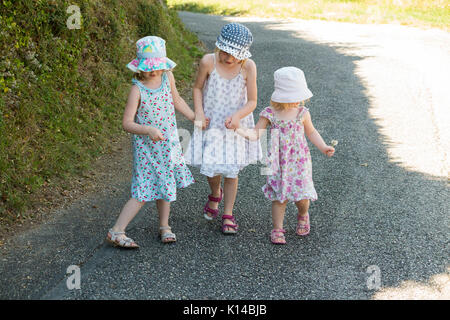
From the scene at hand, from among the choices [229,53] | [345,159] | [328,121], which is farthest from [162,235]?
[328,121]

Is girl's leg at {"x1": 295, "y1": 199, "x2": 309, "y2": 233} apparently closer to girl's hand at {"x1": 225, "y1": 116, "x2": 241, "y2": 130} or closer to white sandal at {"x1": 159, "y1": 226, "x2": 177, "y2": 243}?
girl's hand at {"x1": 225, "y1": 116, "x2": 241, "y2": 130}

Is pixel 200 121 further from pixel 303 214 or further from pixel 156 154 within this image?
pixel 303 214

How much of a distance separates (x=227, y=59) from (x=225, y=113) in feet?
1.44

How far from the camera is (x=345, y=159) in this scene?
21.3 feet

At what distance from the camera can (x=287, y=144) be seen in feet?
14.4

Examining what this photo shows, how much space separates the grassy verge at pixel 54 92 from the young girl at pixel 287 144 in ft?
6.40

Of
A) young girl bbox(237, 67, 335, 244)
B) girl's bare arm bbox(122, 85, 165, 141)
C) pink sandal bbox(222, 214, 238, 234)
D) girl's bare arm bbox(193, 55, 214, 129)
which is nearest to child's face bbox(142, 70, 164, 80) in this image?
girl's bare arm bbox(122, 85, 165, 141)

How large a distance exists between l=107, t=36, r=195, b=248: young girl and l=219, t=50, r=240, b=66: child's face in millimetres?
381

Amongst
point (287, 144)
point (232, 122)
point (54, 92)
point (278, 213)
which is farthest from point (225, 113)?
point (54, 92)

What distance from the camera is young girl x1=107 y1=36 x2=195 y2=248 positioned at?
4148 mm

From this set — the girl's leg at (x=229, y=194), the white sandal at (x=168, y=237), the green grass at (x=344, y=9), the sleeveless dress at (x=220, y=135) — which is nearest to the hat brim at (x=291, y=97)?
the sleeveless dress at (x=220, y=135)

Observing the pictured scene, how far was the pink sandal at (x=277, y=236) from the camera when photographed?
442cm

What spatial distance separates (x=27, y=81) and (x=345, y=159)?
135 inches

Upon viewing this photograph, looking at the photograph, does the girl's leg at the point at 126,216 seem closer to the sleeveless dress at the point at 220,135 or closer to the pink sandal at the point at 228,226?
the sleeveless dress at the point at 220,135
